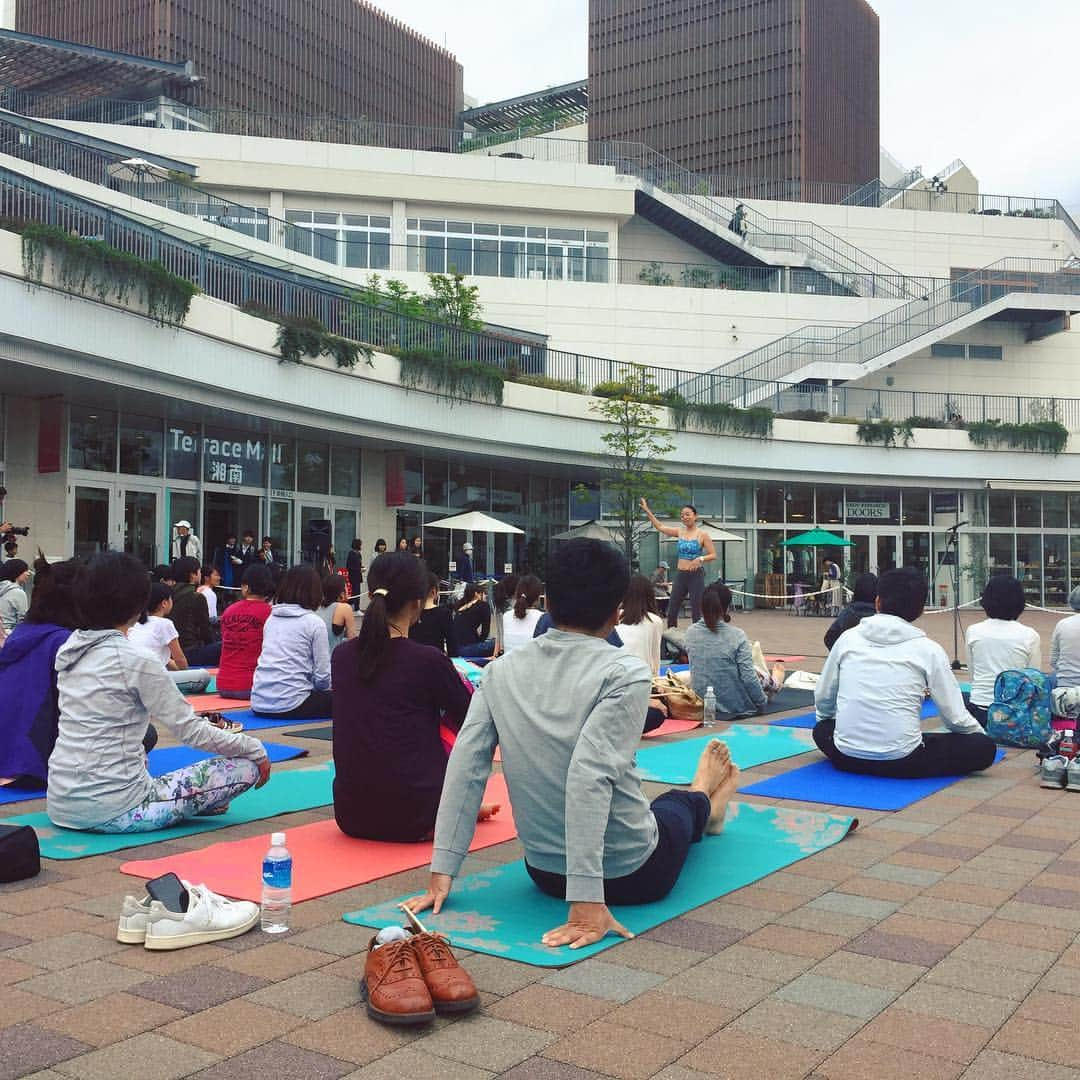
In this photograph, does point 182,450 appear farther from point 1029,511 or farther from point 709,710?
point 1029,511

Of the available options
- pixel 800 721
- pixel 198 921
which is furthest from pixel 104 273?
pixel 198 921

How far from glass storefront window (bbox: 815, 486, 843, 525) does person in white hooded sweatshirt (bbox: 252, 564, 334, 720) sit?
79.3 feet

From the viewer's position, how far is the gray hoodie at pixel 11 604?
963 cm

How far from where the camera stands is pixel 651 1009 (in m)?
3.00

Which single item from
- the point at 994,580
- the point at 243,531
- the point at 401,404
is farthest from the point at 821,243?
the point at 994,580

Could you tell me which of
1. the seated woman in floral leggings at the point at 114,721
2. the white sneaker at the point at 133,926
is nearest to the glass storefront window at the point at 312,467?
the seated woman in floral leggings at the point at 114,721

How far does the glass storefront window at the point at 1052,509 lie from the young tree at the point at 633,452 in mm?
12421

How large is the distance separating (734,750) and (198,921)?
493cm

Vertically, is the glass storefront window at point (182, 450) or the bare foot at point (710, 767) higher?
the glass storefront window at point (182, 450)

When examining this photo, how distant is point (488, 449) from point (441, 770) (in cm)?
1987

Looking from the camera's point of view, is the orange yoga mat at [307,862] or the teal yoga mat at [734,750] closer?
the orange yoga mat at [307,862]

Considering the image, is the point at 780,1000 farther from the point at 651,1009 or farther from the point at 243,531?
the point at 243,531

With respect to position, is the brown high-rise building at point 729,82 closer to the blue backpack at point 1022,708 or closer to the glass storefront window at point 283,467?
the glass storefront window at point 283,467

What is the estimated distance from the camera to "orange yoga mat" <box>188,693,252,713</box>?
9.42 meters
